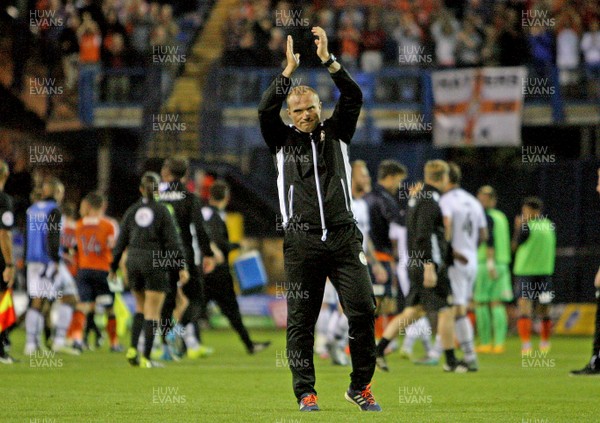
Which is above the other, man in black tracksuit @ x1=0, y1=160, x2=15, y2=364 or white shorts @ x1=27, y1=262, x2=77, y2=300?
man in black tracksuit @ x1=0, y1=160, x2=15, y2=364

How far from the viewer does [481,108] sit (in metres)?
25.1

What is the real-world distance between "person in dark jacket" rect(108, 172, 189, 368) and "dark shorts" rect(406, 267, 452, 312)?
2.70 meters

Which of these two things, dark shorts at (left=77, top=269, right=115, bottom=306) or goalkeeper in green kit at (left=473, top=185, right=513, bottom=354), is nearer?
dark shorts at (left=77, top=269, right=115, bottom=306)

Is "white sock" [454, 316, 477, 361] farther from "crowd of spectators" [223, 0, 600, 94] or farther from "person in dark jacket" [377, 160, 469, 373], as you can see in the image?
"crowd of spectators" [223, 0, 600, 94]

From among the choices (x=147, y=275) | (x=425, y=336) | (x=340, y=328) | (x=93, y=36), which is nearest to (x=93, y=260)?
(x=147, y=275)

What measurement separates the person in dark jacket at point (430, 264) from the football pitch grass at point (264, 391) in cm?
46

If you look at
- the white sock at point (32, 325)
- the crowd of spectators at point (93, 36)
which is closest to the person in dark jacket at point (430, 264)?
the white sock at point (32, 325)

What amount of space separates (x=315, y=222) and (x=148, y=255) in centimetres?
554

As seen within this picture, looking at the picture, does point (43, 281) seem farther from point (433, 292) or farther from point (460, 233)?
point (433, 292)

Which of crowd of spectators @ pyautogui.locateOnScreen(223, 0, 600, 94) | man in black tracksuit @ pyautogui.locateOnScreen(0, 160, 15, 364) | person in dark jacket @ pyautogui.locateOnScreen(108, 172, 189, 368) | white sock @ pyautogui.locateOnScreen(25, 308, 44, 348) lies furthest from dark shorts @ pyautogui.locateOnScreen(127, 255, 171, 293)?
crowd of spectators @ pyautogui.locateOnScreen(223, 0, 600, 94)

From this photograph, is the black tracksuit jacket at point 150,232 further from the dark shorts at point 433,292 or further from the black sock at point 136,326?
the dark shorts at point 433,292

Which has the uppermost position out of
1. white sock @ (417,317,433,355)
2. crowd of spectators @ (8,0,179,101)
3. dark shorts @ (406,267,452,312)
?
crowd of spectators @ (8,0,179,101)

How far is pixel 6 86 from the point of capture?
87.6ft

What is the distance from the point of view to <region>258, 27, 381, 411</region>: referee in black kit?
9.98 meters
